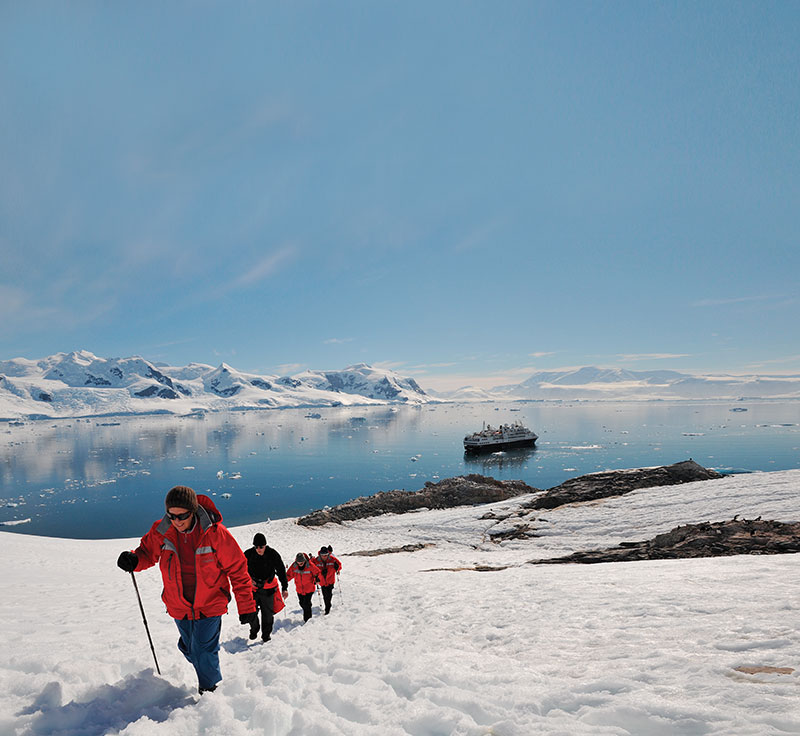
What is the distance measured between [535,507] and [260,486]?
41.3 m

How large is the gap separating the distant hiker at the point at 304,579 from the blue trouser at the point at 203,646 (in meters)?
4.49

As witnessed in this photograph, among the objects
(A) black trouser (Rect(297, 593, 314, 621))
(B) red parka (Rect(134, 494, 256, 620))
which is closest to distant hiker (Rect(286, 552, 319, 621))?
(A) black trouser (Rect(297, 593, 314, 621))

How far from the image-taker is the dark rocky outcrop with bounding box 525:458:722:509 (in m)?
25.2

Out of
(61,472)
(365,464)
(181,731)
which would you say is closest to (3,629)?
(181,731)

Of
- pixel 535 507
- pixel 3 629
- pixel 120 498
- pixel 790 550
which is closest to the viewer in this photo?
pixel 3 629

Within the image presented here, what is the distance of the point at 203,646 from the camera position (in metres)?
4.11

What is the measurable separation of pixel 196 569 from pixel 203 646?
2.83 ft

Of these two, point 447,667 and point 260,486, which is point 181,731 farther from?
point 260,486

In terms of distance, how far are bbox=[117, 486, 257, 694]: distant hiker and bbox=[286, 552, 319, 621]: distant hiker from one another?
4.62 m

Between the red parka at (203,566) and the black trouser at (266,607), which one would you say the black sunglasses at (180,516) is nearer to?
the red parka at (203,566)

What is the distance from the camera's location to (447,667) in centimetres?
456

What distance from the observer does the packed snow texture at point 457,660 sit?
3359 millimetres

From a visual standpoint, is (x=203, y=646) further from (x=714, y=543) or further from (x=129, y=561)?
(x=714, y=543)

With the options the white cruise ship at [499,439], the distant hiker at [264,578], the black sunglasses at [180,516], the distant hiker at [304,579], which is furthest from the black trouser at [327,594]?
the white cruise ship at [499,439]
